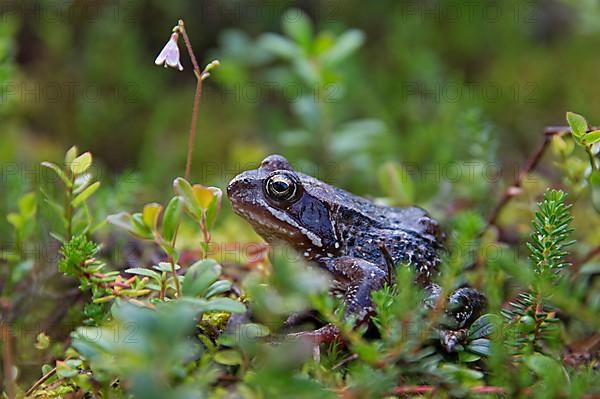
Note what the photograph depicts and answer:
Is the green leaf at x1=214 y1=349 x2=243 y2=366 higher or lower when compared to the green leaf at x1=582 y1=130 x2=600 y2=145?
lower

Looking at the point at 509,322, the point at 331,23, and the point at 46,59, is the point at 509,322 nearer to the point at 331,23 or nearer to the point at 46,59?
the point at 331,23

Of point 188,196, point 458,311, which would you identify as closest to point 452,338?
point 458,311

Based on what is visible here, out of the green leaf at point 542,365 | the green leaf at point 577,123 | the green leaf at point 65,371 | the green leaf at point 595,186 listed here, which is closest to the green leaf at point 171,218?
the green leaf at point 65,371

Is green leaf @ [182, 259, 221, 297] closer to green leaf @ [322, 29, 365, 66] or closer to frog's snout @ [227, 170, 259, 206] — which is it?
frog's snout @ [227, 170, 259, 206]

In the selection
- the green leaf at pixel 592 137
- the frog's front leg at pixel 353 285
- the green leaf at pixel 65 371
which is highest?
the green leaf at pixel 592 137

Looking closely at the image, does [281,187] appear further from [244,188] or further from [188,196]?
[188,196]

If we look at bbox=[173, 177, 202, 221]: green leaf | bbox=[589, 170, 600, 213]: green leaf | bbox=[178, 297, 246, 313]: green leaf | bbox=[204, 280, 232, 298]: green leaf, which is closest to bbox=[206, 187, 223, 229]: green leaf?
bbox=[173, 177, 202, 221]: green leaf

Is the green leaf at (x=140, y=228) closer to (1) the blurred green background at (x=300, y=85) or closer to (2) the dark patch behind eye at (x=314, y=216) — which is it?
(2) the dark patch behind eye at (x=314, y=216)
